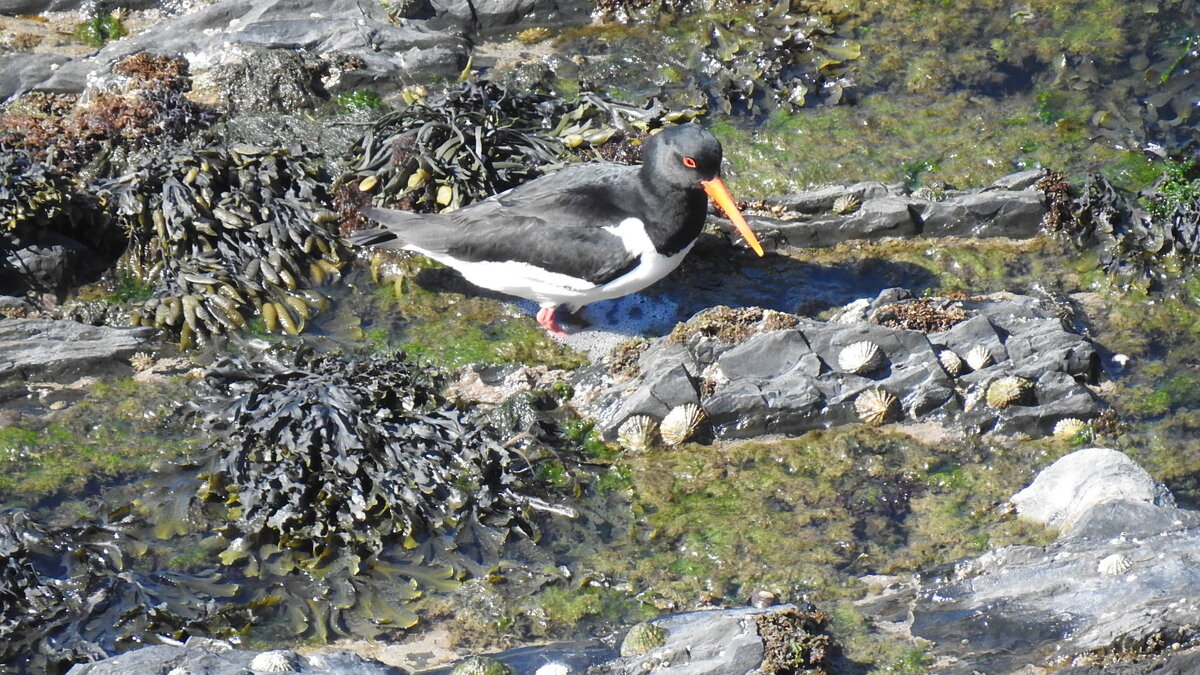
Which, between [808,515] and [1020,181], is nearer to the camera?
[808,515]

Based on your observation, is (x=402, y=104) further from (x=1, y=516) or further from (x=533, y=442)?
(x=1, y=516)

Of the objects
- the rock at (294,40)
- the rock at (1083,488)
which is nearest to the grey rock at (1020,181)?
→ the rock at (1083,488)

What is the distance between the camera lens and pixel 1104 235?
26.2 ft

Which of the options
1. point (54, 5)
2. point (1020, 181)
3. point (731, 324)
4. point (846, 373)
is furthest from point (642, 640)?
point (54, 5)

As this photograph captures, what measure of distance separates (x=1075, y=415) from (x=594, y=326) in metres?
3.01

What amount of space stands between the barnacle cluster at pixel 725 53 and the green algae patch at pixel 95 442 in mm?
4510

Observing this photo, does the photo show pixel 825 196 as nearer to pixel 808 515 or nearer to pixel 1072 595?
pixel 808 515

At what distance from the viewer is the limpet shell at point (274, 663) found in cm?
451

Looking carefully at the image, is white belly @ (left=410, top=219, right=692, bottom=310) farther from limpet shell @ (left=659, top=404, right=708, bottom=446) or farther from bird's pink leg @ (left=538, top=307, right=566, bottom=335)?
limpet shell @ (left=659, top=404, right=708, bottom=446)

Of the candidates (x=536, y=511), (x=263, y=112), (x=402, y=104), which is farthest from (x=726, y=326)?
(x=263, y=112)

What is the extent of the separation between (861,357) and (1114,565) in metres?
2.15

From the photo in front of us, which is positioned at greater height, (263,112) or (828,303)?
(263,112)

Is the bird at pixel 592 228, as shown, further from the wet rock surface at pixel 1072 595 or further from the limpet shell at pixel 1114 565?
the limpet shell at pixel 1114 565

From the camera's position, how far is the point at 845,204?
823 centimetres
